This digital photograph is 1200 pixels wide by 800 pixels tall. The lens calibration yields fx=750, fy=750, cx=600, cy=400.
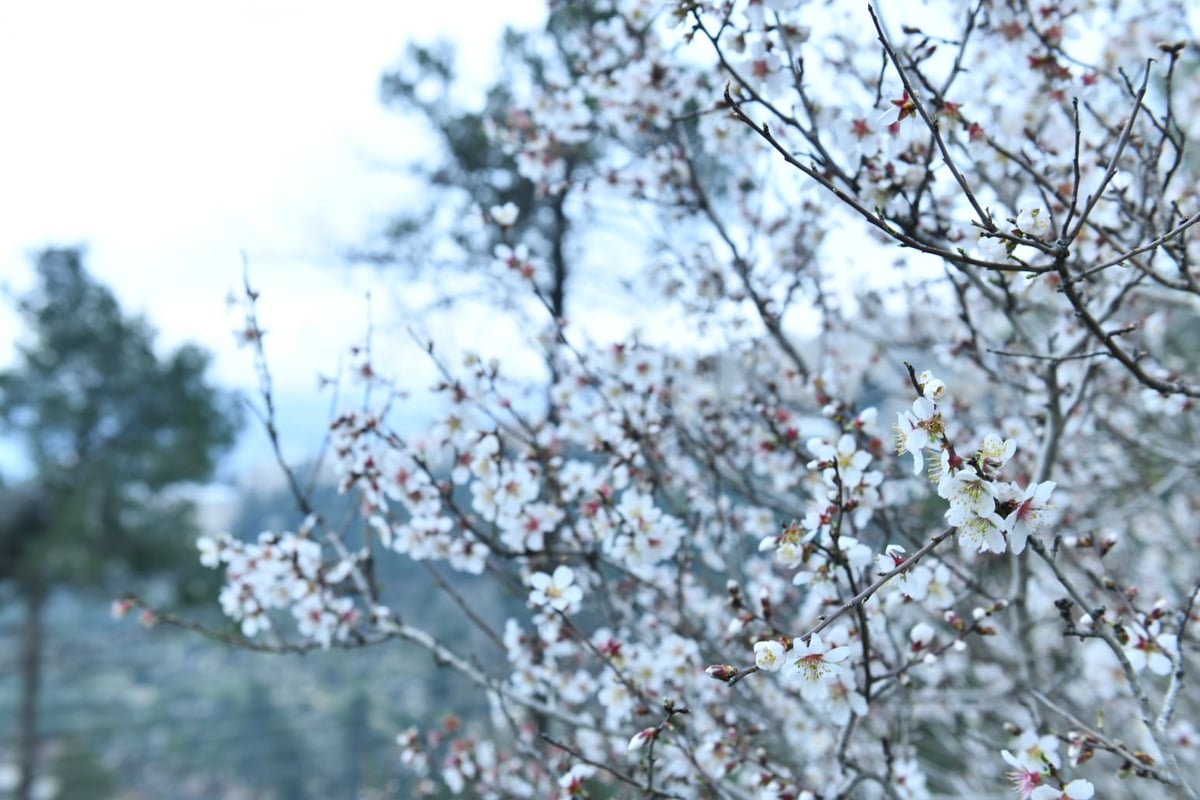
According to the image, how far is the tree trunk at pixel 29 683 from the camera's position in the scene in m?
6.80

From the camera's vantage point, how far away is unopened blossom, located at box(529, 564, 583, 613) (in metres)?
1.63

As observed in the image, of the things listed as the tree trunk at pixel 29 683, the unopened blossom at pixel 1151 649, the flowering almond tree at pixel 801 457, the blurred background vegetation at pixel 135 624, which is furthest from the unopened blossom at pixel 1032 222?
the tree trunk at pixel 29 683

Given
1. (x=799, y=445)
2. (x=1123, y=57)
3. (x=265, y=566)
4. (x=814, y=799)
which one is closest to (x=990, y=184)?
(x=799, y=445)

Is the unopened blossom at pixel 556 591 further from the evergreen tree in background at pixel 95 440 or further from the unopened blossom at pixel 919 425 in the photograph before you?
the evergreen tree in background at pixel 95 440

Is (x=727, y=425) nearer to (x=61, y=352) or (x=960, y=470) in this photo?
(x=960, y=470)

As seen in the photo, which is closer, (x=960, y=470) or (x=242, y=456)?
(x=960, y=470)

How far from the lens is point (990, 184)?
1.97m

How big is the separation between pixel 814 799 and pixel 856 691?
0.77 feet

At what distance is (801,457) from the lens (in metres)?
1.98

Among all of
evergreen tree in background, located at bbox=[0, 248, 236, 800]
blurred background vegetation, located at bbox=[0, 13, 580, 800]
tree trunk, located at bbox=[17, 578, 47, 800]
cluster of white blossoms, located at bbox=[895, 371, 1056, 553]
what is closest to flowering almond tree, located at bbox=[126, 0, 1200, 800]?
cluster of white blossoms, located at bbox=[895, 371, 1056, 553]

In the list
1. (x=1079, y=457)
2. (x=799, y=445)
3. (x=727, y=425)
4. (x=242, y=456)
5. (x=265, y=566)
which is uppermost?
(x=242, y=456)

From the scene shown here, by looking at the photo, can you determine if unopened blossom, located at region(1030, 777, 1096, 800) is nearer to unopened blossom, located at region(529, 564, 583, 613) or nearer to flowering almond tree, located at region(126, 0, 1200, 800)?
flowering almond tree, located at region(126, 0, 1200, 800)

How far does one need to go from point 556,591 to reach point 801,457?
753 mm

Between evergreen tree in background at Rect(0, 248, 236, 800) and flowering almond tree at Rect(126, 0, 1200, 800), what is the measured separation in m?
6.09
